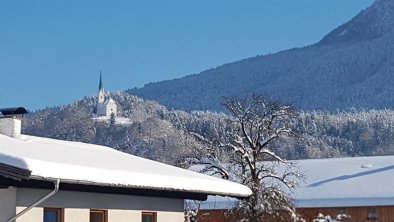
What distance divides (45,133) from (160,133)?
87.4ft

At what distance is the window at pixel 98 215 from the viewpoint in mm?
16312

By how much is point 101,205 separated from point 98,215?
0.22m

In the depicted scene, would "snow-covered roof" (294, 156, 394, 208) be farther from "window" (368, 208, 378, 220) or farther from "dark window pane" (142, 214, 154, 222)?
"dark window pane" (142, 214, 154, 222)

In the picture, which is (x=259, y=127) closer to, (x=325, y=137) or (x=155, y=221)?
(x=155, y=221)

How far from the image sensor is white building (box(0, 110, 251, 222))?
13.4 meters

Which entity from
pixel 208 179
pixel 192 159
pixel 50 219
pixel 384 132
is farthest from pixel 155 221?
pixel 384 132

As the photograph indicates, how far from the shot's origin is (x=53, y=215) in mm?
15094

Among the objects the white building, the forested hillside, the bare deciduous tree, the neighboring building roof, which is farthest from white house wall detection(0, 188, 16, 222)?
the forested hillside

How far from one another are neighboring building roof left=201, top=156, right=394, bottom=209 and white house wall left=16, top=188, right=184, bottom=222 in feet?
84.0

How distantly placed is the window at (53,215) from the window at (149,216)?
3133 millimetres

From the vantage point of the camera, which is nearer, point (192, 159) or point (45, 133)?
point (192, 159)

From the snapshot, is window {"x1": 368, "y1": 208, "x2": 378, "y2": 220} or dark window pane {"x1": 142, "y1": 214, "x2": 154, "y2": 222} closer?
dark window pane {"x1": 142, "y1": 214, "x2": 154, "y2": 222}

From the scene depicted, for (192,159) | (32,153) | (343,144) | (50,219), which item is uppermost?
(343,144)

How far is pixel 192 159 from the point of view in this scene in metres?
34.3
